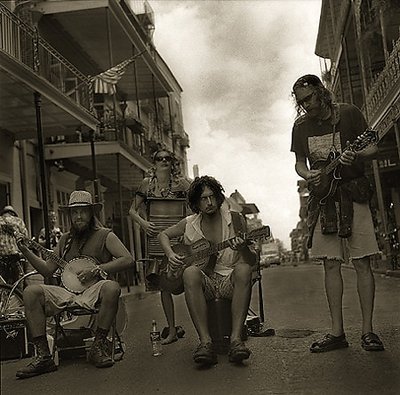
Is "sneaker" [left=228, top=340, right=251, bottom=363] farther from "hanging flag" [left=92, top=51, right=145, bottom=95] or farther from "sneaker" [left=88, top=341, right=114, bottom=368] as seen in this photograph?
"hanging flag" [left=92, top=51, right=145, bottom=95]

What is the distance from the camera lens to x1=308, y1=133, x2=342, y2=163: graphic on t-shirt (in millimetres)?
4305

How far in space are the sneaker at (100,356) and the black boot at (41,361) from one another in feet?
0.84

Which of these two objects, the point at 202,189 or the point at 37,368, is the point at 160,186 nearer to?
the point at 202,189

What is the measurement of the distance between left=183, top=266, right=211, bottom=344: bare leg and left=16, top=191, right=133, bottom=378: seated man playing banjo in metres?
0.55

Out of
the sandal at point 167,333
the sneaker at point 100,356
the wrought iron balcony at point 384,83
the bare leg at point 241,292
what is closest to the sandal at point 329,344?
the bare leg at point 241,292

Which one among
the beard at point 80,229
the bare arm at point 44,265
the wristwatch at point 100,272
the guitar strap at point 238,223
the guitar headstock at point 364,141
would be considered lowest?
the wristwatch at point 100,272

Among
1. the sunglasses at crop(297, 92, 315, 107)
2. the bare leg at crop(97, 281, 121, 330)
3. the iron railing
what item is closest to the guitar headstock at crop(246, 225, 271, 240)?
the sunglasses at crop(297, 92, 315, 107)

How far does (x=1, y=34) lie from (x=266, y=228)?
311 inches

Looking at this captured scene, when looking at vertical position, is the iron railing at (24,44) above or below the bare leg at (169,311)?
above

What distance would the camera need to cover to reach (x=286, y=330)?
5613 mm

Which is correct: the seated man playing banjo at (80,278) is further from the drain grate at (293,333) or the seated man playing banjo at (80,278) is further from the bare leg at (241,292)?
the drain grate at (293,333)

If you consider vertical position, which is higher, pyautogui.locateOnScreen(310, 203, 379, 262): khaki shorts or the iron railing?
the iron railing

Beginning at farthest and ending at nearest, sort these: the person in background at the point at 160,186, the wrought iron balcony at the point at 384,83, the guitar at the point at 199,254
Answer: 1. the wrought iron balcony at the point at 384,83
2. the person in background at the point at 160,186
3. the guitar at the point at 199,254

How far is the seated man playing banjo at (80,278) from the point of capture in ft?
14.5
